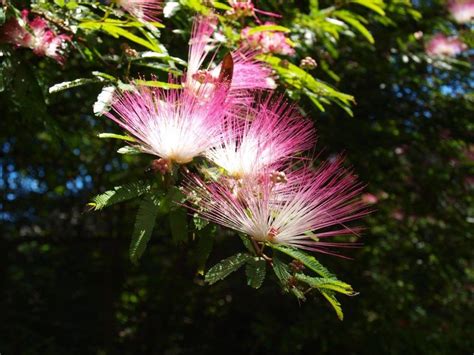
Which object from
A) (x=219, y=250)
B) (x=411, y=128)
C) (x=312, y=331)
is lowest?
(x=312, y=331)

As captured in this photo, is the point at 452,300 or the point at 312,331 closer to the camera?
the point at 312,331

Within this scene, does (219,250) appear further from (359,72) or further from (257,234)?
(257,234)

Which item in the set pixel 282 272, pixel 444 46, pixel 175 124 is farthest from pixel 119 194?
pixel 444 46

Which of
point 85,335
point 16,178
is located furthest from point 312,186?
point 16,178

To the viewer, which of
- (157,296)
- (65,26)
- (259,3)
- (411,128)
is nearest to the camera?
(65,26)

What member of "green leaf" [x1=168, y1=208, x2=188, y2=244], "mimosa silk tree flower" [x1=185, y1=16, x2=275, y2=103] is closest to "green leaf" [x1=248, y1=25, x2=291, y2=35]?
"mimosa silk tree flower" [x1=185, y1=16, x2=275, y2=103]
